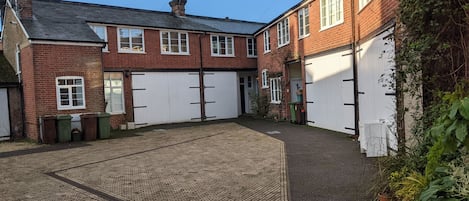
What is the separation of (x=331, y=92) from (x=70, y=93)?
1069 cm

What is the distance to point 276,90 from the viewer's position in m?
18.9

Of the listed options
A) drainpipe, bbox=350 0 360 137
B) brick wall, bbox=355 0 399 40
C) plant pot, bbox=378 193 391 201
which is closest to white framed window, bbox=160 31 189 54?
drainpipe, bbox=350 0 360 137

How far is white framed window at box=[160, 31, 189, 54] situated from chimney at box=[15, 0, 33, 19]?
6501mm

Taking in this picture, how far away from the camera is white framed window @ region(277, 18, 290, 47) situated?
55.8ft

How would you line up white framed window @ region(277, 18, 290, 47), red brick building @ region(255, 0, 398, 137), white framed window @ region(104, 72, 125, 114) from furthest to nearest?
white framed window @ region(104, 72, 125, 114)
white framed window @ region(277, 18, 290, 47)
red brick building @ region(255, 0, 398, 137)

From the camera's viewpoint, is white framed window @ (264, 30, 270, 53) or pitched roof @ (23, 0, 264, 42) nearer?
pitched roof @ (23, 0, 264, 42)

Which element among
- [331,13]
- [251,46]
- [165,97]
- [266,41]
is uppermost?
[251,46]

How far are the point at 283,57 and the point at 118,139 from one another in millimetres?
8844

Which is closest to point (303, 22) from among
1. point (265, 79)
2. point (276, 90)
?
point (276, 90)

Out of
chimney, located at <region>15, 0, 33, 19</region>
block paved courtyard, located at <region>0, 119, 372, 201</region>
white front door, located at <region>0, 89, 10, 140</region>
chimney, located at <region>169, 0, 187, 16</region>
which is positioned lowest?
block paved courtyard, located at <region>0, 119, 372, 201</region>

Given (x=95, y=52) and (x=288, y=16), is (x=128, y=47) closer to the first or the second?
(x=95, y=52)

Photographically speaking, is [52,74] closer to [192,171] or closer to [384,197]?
[192,171]

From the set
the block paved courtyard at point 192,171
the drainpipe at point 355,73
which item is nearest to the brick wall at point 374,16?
the drainpipe at point 355,73

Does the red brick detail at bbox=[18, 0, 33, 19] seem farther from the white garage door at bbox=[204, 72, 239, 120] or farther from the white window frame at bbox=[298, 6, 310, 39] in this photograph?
the white window frame at bbox=[298, 6, 310, 39]
